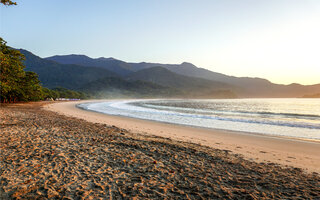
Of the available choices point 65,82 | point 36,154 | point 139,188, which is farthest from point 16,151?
point 65,82

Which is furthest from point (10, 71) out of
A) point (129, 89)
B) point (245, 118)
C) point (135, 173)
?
point (129, 89)

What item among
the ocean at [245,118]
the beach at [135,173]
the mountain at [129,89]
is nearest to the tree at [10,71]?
the ocean at [245,118]

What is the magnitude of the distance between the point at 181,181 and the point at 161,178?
53cm

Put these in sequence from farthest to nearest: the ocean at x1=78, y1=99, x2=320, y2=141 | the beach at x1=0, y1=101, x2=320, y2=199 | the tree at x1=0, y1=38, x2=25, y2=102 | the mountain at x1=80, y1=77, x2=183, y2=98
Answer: the mountain at x1=80, y1=77, x2=183, y2=98 → the tree at x1=0, y1=38, x2=25, y2=102 → the ocean at x1=78, y1=99, x2=320, y2=141 → the beach at x1=0, y1=101, x2=320, y2=199

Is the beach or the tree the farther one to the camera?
the tree

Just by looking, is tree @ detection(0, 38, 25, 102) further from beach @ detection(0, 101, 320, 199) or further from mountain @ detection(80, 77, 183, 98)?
mountain @ detection(80, 77, 183, 98)

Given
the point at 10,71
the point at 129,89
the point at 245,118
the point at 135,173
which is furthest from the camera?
the point at 129,89

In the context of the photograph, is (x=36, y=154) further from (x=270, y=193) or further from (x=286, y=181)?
(x=286, y=181)

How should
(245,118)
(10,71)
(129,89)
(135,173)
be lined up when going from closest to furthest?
(135,173), (10,71), (245,118), (129,89)

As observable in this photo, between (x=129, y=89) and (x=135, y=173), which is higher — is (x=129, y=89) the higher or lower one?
the higher one

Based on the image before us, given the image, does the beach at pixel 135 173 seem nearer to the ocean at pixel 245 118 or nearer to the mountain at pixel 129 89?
the ocean at pixel 245 118

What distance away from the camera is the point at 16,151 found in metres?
5.75

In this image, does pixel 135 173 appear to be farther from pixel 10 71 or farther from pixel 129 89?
pixel 129 89

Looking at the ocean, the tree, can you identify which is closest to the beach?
the ocean
